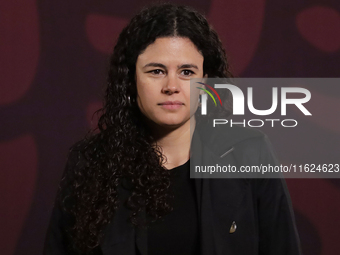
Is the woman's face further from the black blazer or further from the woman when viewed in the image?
the black blazer

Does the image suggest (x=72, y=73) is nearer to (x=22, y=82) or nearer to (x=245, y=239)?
(x=22, y=82)

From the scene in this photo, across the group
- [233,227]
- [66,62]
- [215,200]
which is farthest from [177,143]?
[66,62]

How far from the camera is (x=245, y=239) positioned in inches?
57.1

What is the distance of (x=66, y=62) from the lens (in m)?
2.07

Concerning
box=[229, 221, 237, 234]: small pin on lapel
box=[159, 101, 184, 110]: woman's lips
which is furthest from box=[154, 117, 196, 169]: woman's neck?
box=[229, 221, 237, 234]: small pin on lapel

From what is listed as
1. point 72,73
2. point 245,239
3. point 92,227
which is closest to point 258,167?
point 245,239

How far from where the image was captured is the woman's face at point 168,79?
1.39m

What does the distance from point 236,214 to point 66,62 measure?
45.6 inches

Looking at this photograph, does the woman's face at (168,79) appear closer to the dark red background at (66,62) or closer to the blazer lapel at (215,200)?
the blazer lapel at (215,200)

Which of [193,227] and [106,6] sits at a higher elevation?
[106,6]

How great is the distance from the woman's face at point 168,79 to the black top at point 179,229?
0.26 metres

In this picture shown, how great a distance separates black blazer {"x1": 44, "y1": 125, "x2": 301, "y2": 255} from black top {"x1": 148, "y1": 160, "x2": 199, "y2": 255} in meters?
0.03

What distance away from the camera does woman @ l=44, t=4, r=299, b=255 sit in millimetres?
1414

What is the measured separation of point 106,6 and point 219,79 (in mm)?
811
